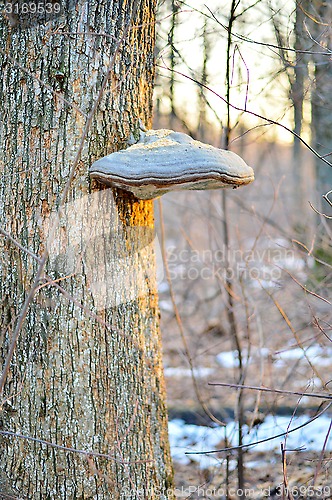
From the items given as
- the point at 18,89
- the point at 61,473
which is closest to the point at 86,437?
the point at 61,473

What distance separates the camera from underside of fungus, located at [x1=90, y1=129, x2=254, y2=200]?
1.92m

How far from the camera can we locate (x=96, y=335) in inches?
83.7

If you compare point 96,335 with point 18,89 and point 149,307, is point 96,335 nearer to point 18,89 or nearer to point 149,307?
point 149,307

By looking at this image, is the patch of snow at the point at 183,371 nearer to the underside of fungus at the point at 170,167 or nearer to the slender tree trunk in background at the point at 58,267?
the slender tree trunk in background at the point at 58,267

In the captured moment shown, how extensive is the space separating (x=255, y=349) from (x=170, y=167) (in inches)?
189

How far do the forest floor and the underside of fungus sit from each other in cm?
54

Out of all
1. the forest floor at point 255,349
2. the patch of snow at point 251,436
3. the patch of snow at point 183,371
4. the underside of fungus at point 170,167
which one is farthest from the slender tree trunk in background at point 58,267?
the patch of snow at point 183,371

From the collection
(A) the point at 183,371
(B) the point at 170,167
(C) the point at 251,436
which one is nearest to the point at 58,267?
(B) the point at 170,167

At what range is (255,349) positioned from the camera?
20.8 feet

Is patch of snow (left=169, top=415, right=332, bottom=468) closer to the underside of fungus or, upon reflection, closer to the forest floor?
the forest floor

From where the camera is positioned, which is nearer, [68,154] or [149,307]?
[68,154]

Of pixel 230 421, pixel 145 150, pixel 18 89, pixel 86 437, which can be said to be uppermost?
pixel 18 89

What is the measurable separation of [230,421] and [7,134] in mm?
3382

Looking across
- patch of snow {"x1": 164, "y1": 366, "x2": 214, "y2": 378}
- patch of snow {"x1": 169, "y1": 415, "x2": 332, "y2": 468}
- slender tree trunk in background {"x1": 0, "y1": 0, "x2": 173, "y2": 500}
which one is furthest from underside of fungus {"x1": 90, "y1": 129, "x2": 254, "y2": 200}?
patch of snow {"x1": 164, "y1": 366, "x2": 214, "y2": 378}
